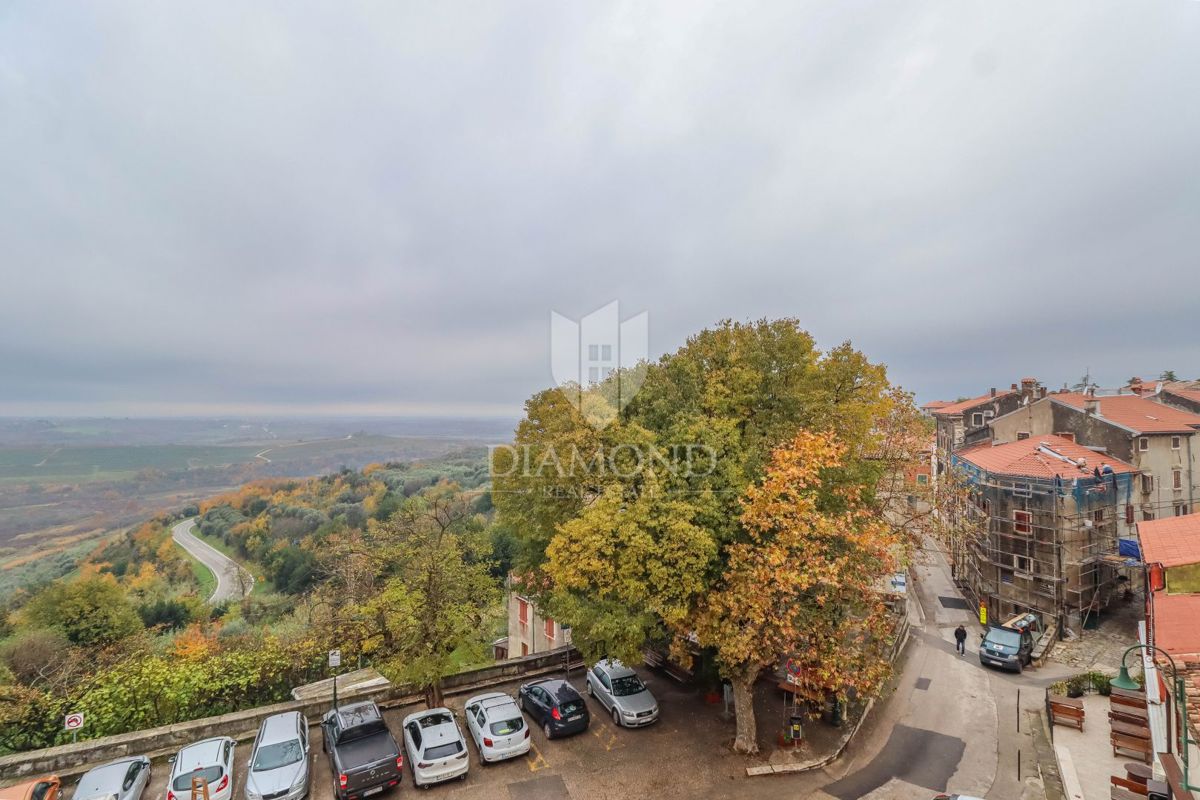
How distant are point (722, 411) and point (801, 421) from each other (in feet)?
8.13

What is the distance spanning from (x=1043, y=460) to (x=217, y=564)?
83646 millimetres

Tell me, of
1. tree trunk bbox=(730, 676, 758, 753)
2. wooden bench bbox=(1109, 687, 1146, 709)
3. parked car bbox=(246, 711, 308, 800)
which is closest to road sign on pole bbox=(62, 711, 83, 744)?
parked car bbox=(246, 711, 308, 800)

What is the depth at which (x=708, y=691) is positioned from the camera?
1620 centimetres

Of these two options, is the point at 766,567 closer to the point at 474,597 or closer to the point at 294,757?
the point at 474,597

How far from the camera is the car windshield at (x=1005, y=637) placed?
19.4 meters

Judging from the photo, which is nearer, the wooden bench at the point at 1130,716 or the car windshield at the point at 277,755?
the car windshield at the point at 277,755

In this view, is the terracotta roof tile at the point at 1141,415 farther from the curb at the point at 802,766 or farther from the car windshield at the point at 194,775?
the car windshield at the point at 194,775

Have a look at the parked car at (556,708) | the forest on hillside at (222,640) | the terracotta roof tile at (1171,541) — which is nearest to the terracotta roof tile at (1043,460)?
the terracotta roof tile at (1171,541)

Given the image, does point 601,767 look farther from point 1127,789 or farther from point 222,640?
point 222,640

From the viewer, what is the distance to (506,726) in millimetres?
12844

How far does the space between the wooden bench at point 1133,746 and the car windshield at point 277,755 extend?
18.6 meters

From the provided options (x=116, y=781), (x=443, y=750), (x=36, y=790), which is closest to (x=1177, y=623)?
(x=443, y=750)

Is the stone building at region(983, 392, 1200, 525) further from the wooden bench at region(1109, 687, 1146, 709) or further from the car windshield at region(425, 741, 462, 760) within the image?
the car windshield at region(425, 741, 462, 760)

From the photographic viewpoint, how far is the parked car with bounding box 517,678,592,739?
13711mm
